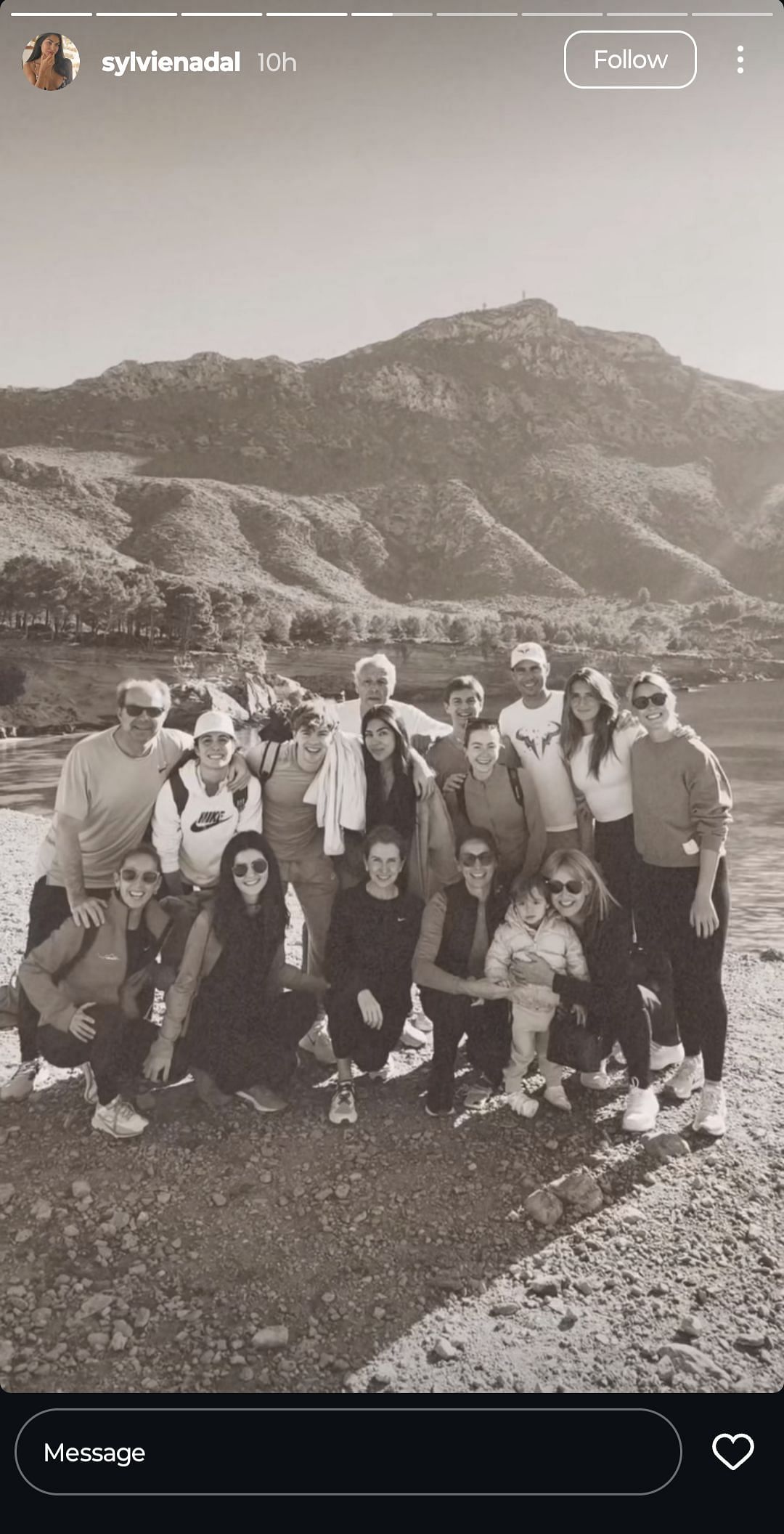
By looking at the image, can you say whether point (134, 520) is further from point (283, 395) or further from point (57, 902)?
point (57, 902)

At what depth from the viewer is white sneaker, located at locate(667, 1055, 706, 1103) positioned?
122 inches

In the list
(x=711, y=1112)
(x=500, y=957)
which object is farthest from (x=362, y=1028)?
(x=711, y=1112)

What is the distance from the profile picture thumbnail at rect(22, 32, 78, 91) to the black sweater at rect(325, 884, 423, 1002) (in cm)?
309

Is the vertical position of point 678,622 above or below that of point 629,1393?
above

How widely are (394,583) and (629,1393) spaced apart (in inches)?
135

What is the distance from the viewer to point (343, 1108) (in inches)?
115

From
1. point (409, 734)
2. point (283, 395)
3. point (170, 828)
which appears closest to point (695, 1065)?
point (409, 734)

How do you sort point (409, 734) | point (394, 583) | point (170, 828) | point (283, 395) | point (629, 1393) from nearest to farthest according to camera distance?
point (629, 1393)
point (170, 828)
point (409, 734)
point (283, 395)
point (394, 583)

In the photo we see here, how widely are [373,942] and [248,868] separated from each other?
57 centimetres

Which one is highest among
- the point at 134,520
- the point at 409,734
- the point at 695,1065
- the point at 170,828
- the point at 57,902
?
the point at 134,520

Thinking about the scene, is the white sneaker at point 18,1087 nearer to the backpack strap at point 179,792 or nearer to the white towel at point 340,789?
the backpack strap at point 179,792

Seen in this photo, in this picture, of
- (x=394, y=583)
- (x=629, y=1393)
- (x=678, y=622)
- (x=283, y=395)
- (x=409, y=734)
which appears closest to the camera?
(x=629, y=1393)

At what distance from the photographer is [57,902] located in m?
2.96
